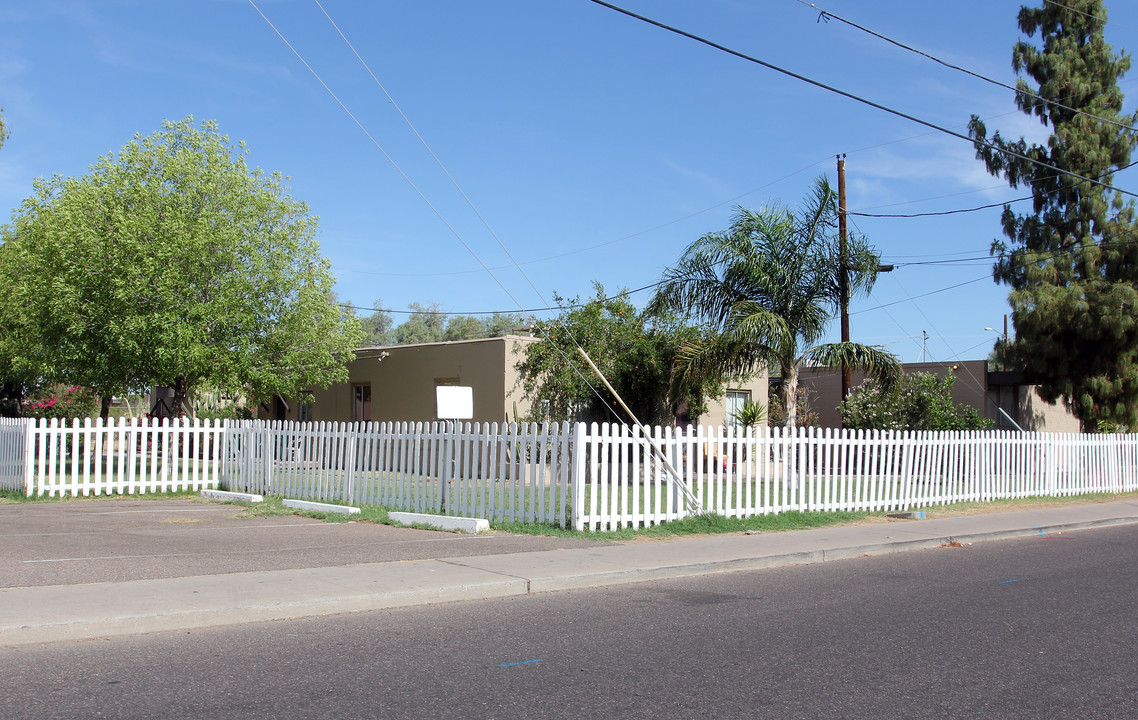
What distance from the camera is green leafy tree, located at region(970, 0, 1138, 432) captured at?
29.1m

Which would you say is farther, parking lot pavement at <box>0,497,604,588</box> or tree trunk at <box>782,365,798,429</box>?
tree trunk at <box>782,365,798,429</box>

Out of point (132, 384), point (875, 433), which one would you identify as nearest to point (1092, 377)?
point (875, 433)

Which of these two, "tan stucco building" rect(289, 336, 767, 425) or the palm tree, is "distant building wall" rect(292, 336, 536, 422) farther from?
the palm tree

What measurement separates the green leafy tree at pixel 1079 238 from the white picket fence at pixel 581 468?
9.62 meters

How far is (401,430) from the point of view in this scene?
1425 centimetres

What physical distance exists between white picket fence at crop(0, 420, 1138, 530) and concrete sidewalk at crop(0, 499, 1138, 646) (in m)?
1.16

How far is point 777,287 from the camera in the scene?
60.6 ft

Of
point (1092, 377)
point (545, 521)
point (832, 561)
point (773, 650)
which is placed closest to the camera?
point (773, 650)

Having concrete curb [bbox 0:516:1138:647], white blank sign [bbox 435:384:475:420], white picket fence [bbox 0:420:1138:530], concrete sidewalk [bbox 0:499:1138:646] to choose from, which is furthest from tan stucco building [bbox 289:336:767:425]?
concrete curb [bbox 0:516:1138:647]

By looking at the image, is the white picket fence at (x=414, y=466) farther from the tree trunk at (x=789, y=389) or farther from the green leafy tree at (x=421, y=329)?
the green leafy tree at (x=421, y=329)

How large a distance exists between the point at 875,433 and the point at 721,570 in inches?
263

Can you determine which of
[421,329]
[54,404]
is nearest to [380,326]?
[421,329]

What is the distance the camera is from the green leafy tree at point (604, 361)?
2238 centimetres

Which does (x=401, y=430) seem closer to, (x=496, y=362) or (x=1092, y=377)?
(x=496, y=362)
